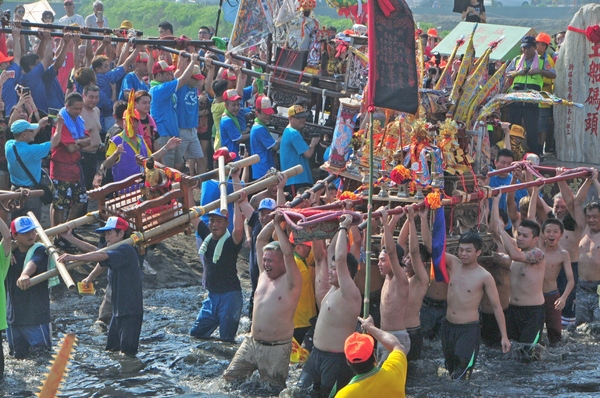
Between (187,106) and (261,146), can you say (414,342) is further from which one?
(187,106)

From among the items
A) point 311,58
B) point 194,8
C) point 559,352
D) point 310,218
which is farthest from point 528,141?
point 194,8

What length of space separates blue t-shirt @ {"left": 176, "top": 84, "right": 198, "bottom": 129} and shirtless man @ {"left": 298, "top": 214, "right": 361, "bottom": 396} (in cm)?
584

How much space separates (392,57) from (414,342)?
3082mm

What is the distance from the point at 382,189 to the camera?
9.88 meters

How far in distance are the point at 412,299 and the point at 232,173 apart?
7.83ft

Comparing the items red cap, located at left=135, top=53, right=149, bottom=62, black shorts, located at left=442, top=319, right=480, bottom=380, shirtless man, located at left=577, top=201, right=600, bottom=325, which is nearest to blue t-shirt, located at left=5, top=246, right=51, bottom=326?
black shorts, located at left=442, top=319, right=480, bottom=380

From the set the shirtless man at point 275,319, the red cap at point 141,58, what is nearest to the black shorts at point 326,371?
the shirtless man at point 275,319

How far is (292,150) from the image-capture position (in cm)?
1321

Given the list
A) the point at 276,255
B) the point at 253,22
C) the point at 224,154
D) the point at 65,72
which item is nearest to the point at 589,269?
the point at 276,255

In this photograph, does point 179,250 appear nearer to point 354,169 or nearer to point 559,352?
point 354,169

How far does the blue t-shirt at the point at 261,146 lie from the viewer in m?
13.4

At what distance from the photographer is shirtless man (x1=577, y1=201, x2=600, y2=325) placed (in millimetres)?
11422

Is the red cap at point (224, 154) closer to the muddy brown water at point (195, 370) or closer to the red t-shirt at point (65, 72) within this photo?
the muddy brown water at point (195, 370)

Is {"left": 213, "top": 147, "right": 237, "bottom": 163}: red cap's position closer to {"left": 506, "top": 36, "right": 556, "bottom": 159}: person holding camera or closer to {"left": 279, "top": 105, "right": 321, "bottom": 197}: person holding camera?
{"left": 279, "top": 105, "right": 321, "bottom": 197}: person holding camera
